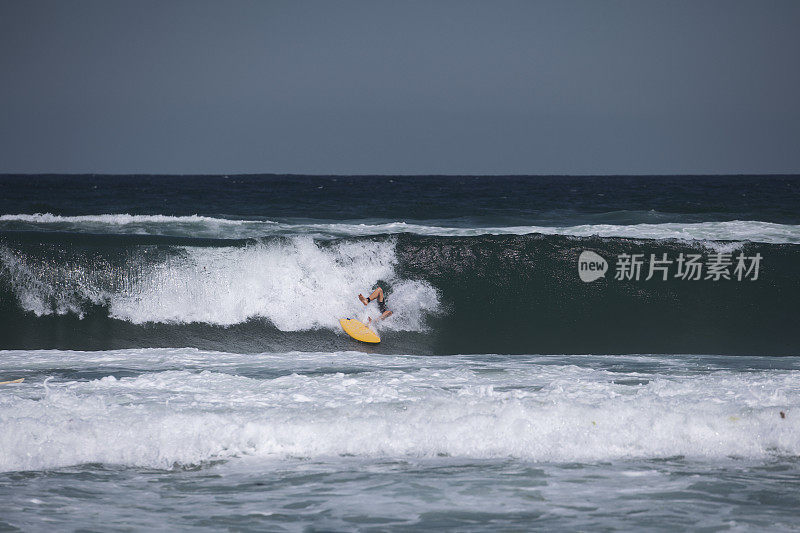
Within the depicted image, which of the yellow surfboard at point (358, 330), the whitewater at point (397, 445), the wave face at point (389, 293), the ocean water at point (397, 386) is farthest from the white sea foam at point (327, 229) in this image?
the whitewater at point (397, 445)

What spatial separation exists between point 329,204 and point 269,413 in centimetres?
2627

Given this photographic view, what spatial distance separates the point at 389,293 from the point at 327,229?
846 cm

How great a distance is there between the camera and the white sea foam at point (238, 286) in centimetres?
1036

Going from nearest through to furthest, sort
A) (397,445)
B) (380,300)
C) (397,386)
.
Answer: (397,445) < (397,386) < (380,300)

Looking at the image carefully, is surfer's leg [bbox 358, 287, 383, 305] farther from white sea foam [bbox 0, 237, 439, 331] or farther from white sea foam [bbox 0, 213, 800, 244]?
white sea foam [bbox 0, 213, 800, 244]

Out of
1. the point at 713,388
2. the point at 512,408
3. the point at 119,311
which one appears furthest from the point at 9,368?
the point at 713,388

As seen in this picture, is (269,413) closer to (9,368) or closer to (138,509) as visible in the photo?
(138,509)

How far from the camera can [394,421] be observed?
5609mm

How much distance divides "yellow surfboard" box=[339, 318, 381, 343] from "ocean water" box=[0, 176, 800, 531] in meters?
0.20

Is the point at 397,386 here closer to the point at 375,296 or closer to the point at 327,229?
the point at 375,296

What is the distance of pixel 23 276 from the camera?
1123 cm

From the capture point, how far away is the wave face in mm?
9570

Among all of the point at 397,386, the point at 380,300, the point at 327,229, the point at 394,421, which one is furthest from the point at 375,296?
the point at 327,229

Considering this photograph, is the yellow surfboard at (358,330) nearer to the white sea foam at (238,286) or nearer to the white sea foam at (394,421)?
the white sea foam at (238,286)
